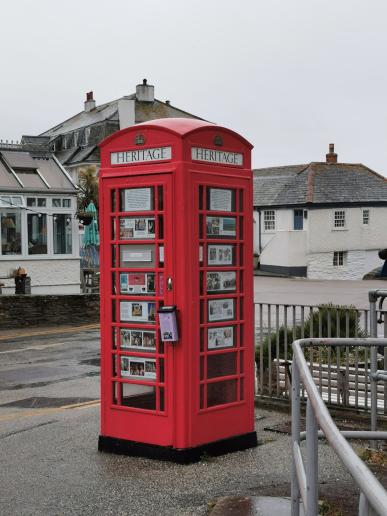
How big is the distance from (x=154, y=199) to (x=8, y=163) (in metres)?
18.0

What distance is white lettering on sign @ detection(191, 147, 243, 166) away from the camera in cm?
607

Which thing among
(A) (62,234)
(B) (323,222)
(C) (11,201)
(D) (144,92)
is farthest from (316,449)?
(D) (144,92)

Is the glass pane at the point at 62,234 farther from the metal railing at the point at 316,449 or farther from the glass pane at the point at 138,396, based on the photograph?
the metal railing at the point at 316,449

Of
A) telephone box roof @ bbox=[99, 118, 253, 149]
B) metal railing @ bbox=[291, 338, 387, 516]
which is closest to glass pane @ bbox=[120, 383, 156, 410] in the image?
metal railing @ bbox=[291, 338, 387, 516]

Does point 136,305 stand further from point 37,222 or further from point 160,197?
point 37,222

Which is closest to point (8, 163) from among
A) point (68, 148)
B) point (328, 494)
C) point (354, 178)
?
point (328, 494)

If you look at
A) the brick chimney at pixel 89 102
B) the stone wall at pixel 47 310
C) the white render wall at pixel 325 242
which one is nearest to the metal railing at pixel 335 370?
the stone wall at pixel 47 310

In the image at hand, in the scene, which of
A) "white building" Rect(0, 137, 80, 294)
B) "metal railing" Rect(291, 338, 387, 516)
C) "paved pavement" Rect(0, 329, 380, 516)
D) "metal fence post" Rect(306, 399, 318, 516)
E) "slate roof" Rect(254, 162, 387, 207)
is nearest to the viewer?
"metal railing" Rect(291, 338, 387, 516)

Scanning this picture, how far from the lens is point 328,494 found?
523cm

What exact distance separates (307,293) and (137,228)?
93.1ft

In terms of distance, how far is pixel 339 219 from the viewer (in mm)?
48594

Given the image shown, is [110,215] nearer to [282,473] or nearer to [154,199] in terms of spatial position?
[154,199]

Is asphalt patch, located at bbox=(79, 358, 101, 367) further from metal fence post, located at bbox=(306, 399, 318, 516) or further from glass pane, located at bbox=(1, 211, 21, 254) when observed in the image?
glass pane, located at bbox=(1, 211, 21, 254)

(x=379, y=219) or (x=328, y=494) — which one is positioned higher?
(x=379, y=219)
